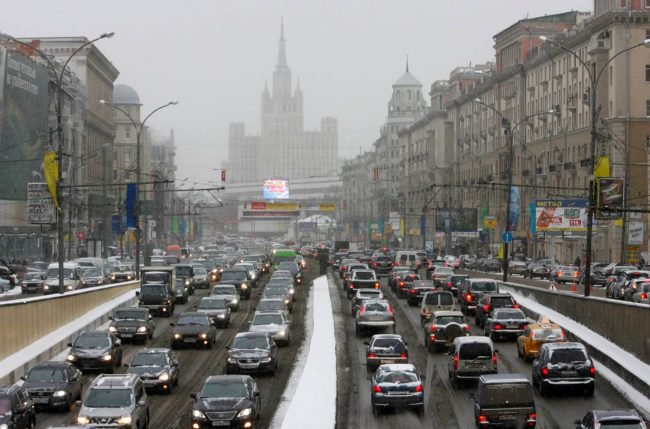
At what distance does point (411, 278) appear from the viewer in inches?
2714

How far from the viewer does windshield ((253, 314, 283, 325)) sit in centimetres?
4578

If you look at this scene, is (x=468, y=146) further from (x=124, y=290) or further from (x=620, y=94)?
(x=124, y=290)

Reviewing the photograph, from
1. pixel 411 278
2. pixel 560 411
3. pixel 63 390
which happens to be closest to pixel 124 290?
pixel 411 278

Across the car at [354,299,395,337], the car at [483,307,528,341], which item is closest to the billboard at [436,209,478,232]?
the car at [354,299,395,337]

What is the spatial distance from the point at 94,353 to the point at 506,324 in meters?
16.8

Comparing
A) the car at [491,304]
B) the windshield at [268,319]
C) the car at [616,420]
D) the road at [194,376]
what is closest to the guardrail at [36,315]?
the road at [194,376]

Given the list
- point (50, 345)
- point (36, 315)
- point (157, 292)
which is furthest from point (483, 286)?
point (50, 345)

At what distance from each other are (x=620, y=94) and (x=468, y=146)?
2375 inches

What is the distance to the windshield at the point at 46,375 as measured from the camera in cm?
3159

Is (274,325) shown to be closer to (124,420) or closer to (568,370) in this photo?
(568,370)

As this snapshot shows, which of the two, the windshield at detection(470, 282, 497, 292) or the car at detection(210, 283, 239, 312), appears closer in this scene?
A: the windshield at detection(470, 282, 497, 292)

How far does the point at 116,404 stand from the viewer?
27.2 meters

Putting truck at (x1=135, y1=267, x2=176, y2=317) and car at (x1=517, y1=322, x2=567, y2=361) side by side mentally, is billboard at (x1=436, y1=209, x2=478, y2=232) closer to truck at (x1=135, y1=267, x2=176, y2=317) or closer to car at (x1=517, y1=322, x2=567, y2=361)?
truck at (x1=135, y1=267, x2=176, y2=317)

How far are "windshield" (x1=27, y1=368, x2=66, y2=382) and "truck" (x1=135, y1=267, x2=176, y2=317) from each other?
84.1 feet
